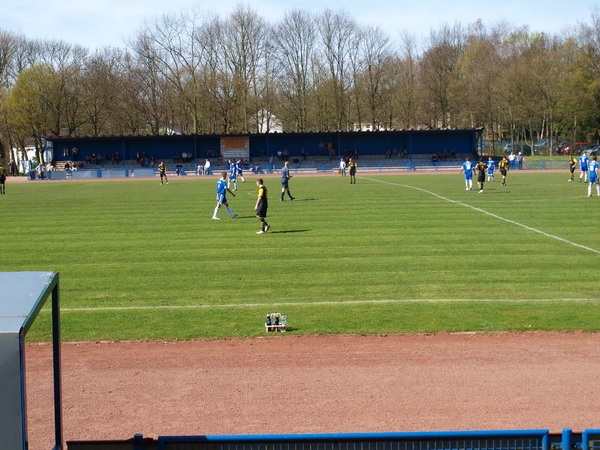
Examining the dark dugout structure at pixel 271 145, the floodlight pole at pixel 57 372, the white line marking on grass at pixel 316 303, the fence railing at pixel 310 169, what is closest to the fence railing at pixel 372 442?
the floodlight pole at pixel 57 372

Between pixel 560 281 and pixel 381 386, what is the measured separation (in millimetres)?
8394

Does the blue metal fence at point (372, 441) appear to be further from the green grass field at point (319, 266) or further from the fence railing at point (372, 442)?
the green grass field at point (319, 266)

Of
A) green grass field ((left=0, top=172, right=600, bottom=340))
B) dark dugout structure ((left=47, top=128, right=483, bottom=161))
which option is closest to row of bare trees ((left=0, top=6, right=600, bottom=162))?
dark dugout structure ((left=47, top=128, right=483, bottom=161))

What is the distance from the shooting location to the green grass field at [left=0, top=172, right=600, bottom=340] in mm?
13430

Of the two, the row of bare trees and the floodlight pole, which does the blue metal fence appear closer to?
the floodlight pole

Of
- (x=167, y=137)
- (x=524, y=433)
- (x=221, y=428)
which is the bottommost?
(x=221, y=428)

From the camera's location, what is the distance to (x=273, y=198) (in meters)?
37.4

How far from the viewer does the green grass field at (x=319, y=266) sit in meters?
13.4

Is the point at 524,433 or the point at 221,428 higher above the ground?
the point at 524,433

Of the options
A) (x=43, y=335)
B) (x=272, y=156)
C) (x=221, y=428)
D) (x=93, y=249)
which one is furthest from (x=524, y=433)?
(x=272, y=156)

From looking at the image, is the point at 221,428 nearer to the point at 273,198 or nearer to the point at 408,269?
the point at 408,269

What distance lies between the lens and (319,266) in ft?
61.3

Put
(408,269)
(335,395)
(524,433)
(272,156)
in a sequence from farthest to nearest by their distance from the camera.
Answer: (272,156) < (408,269) < (335,395) < (524,433)

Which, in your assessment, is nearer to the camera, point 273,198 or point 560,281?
point 560,281
